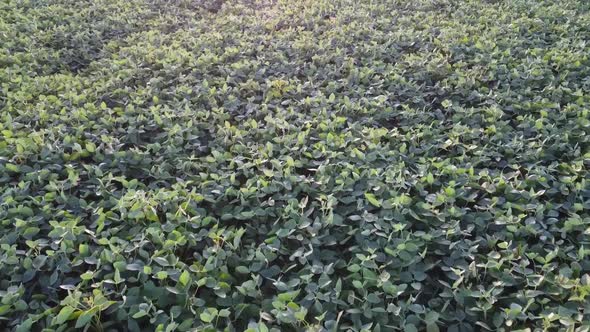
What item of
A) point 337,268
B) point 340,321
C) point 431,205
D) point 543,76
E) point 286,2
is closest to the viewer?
point 340,321

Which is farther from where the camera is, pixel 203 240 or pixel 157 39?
pixel 157 39

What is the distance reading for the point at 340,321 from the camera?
1441mm

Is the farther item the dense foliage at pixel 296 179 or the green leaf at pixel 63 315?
the dense foliage at pixel 296 179

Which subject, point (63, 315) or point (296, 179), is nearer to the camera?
point (63, 315)

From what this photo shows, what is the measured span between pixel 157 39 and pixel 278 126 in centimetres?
131

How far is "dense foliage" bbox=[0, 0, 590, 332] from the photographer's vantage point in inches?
57.3

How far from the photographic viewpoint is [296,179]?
6.04ft

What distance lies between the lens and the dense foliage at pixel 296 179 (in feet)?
4.77

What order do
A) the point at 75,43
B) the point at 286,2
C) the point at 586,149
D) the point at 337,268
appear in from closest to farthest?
the point at 337,268 < the point at 586,149 < the point at 75,43 < the point at 286,2

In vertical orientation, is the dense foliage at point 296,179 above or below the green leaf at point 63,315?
below

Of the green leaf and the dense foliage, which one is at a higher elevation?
the green leaf

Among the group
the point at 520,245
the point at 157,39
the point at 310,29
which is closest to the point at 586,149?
the point at 520,245

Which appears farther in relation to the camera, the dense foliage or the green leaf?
the dense foliage

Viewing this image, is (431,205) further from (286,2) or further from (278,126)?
(286,2)
